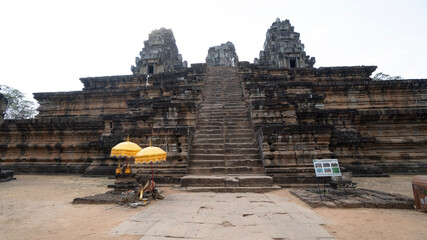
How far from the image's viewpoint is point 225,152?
756 centimetres

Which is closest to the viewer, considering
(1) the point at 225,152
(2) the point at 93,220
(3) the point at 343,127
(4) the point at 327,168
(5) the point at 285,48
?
(2) the point at 93,220

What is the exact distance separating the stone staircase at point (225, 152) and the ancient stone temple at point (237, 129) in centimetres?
3

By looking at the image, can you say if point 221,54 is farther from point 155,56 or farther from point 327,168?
point 327,168

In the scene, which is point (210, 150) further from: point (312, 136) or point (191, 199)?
point (312, 136)

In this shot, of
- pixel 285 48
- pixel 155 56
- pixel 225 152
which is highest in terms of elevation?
pixel 155 56

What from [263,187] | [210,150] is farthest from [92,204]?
[263,187]

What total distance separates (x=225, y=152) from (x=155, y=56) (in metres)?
20.9

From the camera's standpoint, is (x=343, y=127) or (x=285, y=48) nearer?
(x=343, y=127)

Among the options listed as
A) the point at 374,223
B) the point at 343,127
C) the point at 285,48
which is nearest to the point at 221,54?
the point at 285,48

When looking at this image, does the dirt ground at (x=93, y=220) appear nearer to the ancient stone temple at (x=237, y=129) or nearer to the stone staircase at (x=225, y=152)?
the stone staircase at (x=225, y=152)

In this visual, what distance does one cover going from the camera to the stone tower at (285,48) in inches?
831

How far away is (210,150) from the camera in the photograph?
25.3 ft

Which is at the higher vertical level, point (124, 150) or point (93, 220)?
A: point (124, 150)

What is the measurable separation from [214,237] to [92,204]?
3.61 metres
